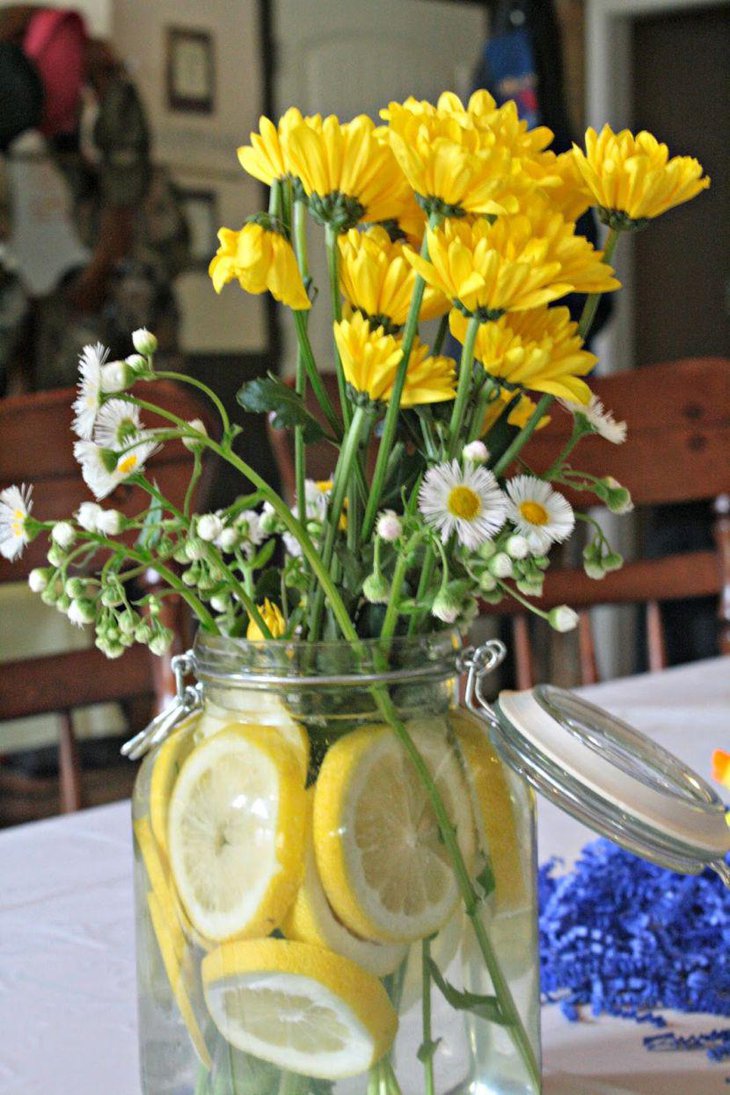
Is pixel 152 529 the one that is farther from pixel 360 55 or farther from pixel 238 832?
pixel 360 55

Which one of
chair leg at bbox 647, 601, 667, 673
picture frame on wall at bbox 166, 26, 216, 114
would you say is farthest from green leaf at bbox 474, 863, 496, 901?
picture frame on wall at bbox 166, 26, 216, 114

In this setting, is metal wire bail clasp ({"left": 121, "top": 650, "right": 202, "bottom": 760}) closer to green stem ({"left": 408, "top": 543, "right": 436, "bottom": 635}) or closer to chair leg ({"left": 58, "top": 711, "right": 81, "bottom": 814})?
green stem ({"left": 408, "top": 543, "right": 436, "bottom": 635})

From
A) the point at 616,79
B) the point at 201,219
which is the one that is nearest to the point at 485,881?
the point at 201,219

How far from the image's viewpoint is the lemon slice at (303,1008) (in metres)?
0.38

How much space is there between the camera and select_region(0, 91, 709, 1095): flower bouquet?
0.38 m

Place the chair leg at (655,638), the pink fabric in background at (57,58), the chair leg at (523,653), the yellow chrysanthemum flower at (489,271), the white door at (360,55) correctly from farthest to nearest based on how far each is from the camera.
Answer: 1. the white door at (360,55)
2. the pink fabric in background at (57,58)
3. the chair leg at (655,638)
4. the chair leg at (523,653)
5. the yellow chrysanthemum flower at (489,271)

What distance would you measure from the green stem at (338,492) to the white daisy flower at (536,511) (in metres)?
0.05

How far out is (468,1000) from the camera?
1.36ft

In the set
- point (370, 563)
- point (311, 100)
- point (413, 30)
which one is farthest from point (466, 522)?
point (413, 30)

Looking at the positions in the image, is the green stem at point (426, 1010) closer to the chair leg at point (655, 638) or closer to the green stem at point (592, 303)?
the green stem at point (592, 303)

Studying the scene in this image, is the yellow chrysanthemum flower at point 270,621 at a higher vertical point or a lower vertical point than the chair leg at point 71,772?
higher

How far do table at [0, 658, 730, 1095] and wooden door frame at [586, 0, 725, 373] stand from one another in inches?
139

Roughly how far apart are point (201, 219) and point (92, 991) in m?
2.93

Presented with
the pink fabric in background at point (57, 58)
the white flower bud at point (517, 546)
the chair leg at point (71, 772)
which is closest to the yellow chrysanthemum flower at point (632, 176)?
the white flower bud at point (517, 546)
